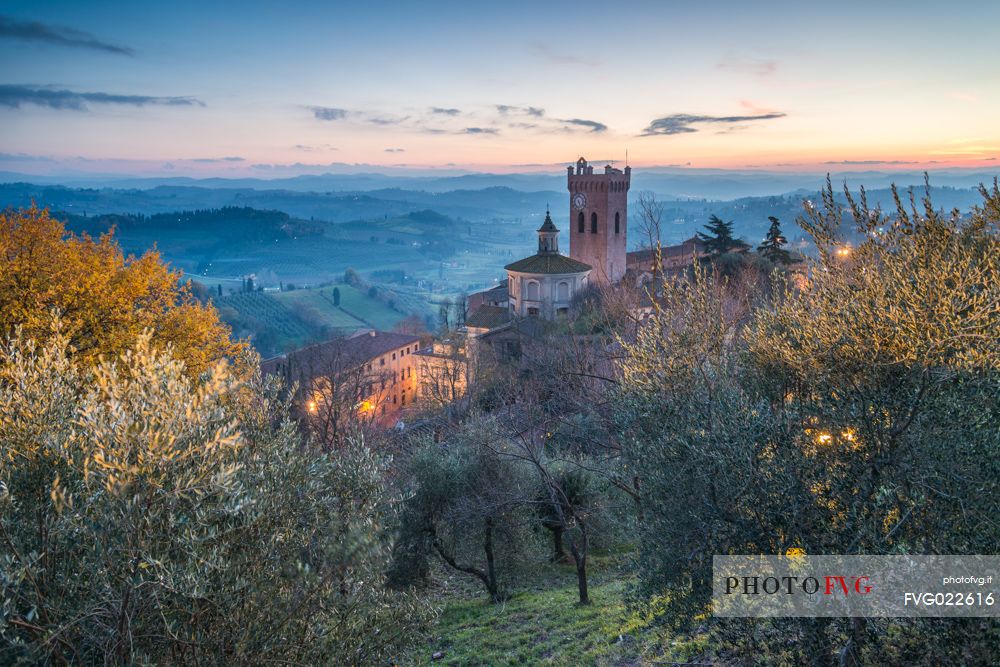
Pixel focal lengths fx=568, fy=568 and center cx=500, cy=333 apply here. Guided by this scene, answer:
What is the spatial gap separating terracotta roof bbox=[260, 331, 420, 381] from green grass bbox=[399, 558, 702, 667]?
530 inches

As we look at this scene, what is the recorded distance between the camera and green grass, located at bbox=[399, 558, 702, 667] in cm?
943

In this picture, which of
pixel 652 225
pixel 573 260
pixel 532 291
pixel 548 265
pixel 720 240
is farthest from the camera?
pixel 573 260

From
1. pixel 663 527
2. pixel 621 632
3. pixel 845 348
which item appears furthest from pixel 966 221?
pixel 621 632

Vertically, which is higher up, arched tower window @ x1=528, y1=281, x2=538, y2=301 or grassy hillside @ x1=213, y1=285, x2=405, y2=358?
arched tower window @ x1=528, y1=281, x2=538, y2=301

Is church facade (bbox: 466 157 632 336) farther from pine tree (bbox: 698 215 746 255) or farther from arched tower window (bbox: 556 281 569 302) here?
pine tree (bbox: 698 215 746 255)

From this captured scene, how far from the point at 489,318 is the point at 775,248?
2404 centimetres

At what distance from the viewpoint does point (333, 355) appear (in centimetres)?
3809

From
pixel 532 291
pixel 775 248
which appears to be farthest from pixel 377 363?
pixel 775 248

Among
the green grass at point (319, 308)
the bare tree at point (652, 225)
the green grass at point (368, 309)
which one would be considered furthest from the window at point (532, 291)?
the green grass at point (319, 308)

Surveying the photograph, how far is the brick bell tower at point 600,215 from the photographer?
2501 inches

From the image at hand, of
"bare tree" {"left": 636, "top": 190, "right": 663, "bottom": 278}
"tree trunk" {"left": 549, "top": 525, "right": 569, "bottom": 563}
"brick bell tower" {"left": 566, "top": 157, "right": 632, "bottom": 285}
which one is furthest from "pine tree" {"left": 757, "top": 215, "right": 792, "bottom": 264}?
"tree trunk" {"left": 549, "top": 525, "right": 569, "bottom": 563}

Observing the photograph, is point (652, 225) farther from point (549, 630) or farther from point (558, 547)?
point (549, 630)

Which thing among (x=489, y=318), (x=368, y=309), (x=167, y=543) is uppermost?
(x=167, y=543)

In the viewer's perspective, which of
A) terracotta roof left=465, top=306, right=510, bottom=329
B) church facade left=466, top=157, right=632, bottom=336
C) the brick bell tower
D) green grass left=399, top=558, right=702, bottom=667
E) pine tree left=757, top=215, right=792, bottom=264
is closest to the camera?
green grass left=399, top=558, right=702, bottom=667
